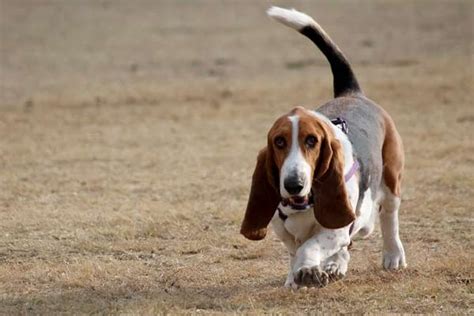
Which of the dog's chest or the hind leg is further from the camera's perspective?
the hind leg

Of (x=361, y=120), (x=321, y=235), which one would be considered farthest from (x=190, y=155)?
(x=321, y=235)

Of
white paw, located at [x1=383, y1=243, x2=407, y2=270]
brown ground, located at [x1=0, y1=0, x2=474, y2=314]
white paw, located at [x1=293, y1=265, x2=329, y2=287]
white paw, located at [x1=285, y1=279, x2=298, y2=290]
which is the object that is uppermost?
white paw, located at [x1=293, y1=265, x2=329, y2=287]

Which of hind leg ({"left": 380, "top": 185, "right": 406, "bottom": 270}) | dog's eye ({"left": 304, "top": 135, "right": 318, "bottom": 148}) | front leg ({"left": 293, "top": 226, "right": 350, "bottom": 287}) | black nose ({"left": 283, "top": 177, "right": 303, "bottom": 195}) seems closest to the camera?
black nose ({"left": 283, "top": 177, "right": 303, "bottom": 195})

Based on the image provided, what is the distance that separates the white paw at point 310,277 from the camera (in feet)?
20.9

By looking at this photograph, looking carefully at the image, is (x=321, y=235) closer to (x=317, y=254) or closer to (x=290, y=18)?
(x=317, y=254)

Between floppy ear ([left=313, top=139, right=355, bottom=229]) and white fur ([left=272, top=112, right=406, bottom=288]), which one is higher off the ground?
floppy ear ([left=313, top=139, right=355, bottom=229])

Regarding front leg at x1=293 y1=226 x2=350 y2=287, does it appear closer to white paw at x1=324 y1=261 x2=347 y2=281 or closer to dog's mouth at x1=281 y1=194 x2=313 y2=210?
white paw at x1=324 y1=261 x2=347 y2=281

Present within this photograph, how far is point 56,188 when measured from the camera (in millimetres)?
10984

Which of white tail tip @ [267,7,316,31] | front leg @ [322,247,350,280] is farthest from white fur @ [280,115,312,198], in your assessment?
white tail tip @ [267,7,316,31]

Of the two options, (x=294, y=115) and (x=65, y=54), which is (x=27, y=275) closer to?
(x=294, y=115)

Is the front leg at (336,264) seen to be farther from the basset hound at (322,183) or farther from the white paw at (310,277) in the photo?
the white paw at (310,277)

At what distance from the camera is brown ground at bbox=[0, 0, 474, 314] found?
7.21 meters

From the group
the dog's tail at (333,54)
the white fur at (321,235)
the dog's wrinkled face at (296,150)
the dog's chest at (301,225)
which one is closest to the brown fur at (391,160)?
the white fur at (321,235)

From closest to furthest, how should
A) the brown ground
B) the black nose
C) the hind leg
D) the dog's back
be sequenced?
the black nose
the dog's back
the brown ground
the hind leg
